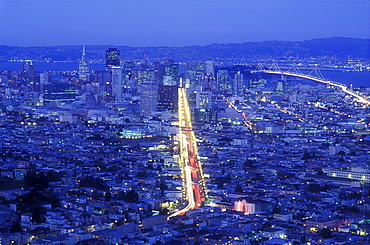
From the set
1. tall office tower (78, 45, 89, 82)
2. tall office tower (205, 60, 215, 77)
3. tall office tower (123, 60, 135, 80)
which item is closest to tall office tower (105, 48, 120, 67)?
tall office tower (123, 60, 135, 80)

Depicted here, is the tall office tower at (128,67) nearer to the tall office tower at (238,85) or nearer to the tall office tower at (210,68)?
the tall office tower at (210,68)

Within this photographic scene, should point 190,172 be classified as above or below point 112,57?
below

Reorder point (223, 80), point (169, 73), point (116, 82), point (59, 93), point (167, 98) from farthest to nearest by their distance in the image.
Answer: point (223, 80)
point (116, 82)
point (169, 73)
point (59, 93)
point (167, 98)

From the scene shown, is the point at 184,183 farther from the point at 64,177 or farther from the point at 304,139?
the point at 304,139

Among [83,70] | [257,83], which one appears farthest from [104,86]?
[257,83]

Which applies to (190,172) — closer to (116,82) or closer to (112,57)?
(116,82)

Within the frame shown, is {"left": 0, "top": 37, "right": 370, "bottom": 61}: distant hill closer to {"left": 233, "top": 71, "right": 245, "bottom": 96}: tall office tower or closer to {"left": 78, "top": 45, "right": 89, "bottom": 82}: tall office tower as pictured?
{"left": 78, "top": 45, "right": 89, "bottom": 82}: tall office tower

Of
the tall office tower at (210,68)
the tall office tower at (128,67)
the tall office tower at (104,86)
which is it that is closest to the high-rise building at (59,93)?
the tall office tower at (104,86)
